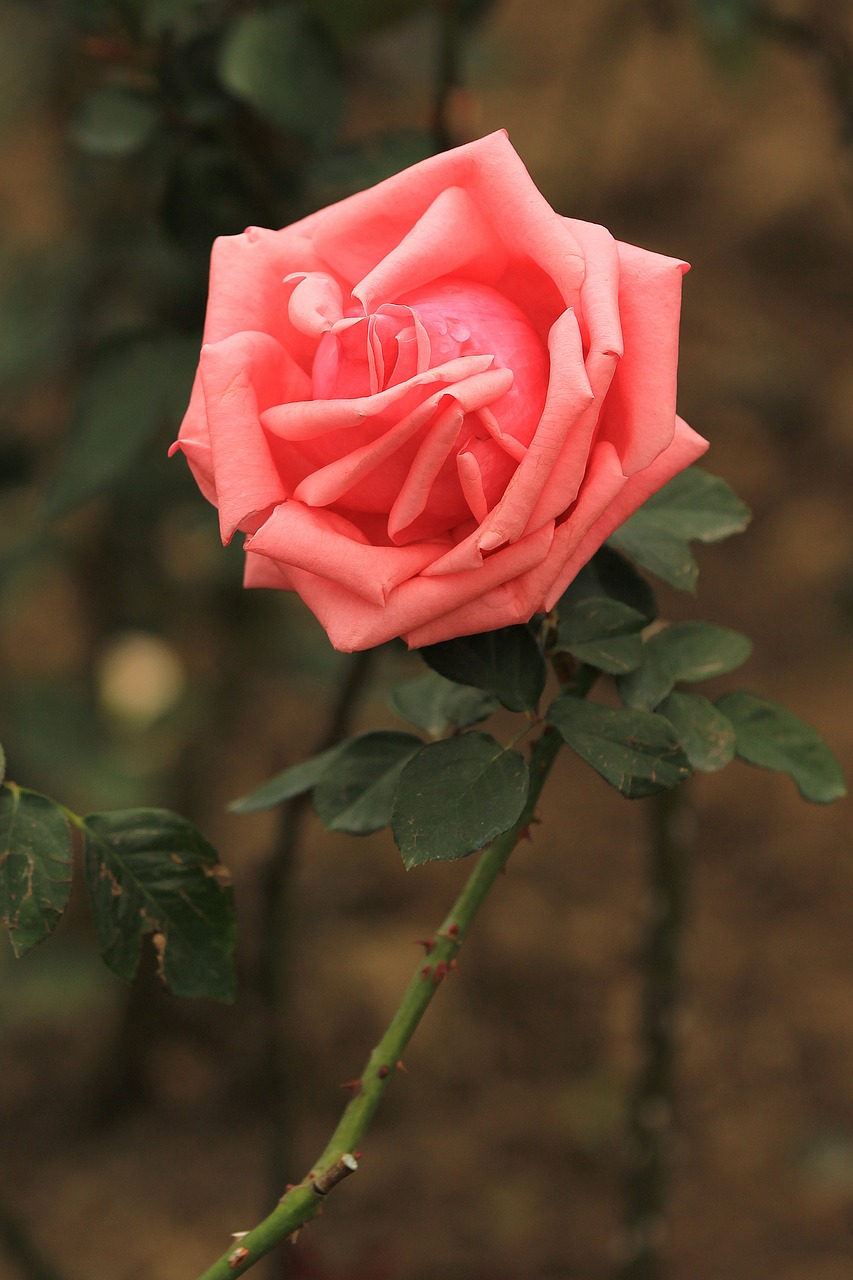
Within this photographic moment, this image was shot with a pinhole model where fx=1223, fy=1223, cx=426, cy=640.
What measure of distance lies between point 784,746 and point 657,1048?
20.5 inches

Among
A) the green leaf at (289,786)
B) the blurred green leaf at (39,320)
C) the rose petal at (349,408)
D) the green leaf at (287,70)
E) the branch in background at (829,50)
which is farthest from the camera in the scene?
the blurred green leaf at (39,320)

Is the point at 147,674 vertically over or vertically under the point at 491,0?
under

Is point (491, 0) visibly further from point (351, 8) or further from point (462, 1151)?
point (462, 1151)

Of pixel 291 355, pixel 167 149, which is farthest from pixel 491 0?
pixel 291 355

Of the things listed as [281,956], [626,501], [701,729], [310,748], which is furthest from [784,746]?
[310,748]

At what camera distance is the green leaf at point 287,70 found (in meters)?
0.85

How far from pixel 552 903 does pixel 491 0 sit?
142 centimetres

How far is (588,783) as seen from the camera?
2.22 m

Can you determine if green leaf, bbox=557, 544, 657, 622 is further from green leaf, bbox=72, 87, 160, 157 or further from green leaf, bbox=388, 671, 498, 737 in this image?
green leaf, bbox=72, 87, 160, 157

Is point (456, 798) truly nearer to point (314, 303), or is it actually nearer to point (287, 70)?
point (314, 303)

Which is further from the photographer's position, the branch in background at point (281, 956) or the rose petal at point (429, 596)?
the branch in background at point (281, 956)

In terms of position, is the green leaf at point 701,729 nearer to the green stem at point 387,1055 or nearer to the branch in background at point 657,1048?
the green stem at point 387,1055

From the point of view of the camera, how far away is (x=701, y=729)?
0.54m

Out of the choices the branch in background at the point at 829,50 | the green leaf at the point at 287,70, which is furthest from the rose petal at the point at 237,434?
the branch in background at the point at 829,50
